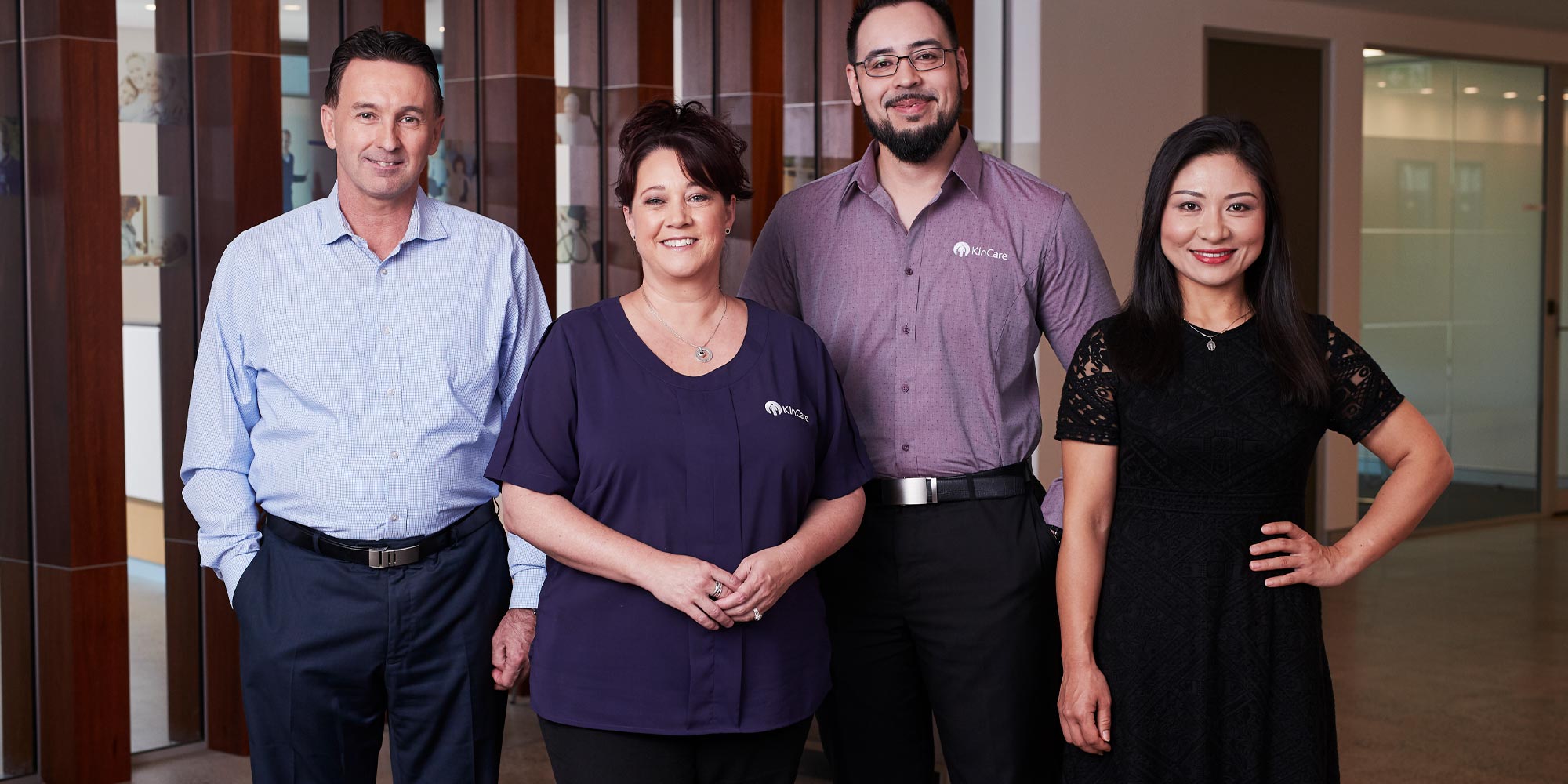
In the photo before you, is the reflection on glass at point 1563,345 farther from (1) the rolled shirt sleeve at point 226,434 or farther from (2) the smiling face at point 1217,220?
(1) the rolled shirt sleeve at point 226,434

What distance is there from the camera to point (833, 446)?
224 cm

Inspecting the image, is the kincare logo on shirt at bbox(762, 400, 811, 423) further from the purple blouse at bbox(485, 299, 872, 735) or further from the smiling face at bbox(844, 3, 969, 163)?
the smiling face at bbox(844, 3, 969, 163)

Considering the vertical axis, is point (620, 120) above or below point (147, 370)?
above

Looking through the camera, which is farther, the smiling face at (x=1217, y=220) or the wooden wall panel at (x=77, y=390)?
the wooden wall panel at (x=77, y=390)

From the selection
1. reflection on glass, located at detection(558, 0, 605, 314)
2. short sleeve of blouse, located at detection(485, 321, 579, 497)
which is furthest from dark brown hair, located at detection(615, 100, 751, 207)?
reflection on glass, located at detection(558, 0, 605, 314)

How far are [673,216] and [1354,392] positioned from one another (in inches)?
44.4

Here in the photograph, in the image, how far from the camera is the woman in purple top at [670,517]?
6.73 ft

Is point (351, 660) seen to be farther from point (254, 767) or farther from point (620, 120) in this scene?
point (620, 120)

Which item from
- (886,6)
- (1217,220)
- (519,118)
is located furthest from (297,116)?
(1217,220)

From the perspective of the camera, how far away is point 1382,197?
8.23m

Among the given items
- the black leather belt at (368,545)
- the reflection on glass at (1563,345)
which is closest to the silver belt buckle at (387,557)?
the black leather belt at (368,545)

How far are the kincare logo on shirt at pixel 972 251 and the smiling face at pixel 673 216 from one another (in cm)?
61

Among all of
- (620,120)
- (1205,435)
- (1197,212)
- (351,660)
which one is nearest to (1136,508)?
(1205,435)

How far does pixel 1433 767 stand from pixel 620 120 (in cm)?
336
